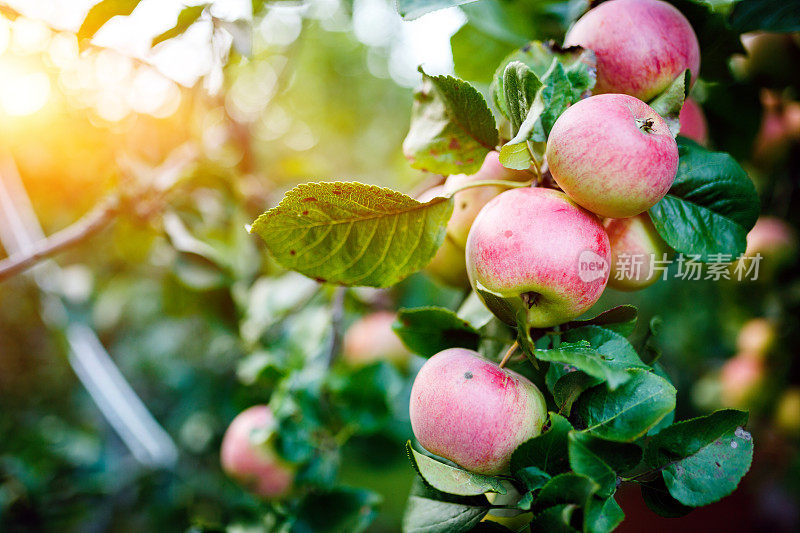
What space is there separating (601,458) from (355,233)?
0.85 ft

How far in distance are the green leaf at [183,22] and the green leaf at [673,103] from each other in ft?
1.60

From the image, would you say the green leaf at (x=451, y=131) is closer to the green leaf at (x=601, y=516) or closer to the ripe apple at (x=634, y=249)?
Result: the ripe apple at (x=634, y=249)

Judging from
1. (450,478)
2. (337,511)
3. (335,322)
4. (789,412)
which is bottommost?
(789,412)

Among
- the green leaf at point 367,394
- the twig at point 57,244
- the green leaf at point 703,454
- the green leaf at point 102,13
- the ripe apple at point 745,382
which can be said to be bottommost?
the ripe apple at point 745,382

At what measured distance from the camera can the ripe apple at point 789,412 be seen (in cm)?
109

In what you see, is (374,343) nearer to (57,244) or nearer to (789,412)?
(57,244)

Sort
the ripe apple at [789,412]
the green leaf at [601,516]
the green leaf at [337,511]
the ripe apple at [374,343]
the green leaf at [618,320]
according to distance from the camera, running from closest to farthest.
→ the green leaf at [601,516] → the green leaf at [618,320] → the green leaf at [337,511] → the ripe apple at [374,343] → the ripe apple at [789,412]

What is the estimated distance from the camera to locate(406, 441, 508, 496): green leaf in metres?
0.37

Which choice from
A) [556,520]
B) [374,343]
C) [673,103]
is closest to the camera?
[556,520]

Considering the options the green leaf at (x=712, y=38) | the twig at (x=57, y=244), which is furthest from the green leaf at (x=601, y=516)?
the twig at (x=57, y=244)

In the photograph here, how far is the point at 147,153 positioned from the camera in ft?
4.32

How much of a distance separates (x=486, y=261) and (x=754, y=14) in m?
0.44

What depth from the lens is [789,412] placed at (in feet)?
3.63

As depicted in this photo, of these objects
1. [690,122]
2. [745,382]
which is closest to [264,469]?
[690,122]
